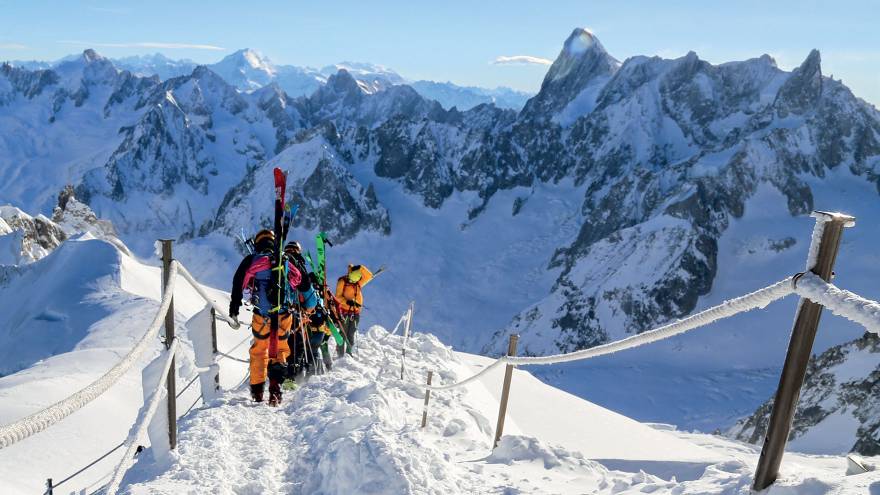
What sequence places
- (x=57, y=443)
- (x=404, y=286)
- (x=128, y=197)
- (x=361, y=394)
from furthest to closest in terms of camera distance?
(x=128, y=197)
(x=404, y=286)
(x=57, y=443)
(x=361, y=394)

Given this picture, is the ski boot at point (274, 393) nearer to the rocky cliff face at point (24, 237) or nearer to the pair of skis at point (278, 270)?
the pair of skis at point (278, 270)

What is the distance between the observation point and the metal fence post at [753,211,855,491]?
3.45 m

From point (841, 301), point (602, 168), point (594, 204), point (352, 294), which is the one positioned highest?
point (841, 301)

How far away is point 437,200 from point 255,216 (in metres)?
42.1

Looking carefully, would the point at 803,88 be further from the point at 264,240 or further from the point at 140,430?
the point at 140,430

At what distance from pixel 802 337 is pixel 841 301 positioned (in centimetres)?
38

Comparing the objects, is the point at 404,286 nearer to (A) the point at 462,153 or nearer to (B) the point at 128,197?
(A) the point at 462,153

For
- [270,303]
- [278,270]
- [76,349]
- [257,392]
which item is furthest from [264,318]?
[76,349]

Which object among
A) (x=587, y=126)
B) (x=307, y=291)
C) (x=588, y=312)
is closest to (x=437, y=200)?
(x=587, y=126)

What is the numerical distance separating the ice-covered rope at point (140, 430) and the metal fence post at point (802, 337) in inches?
186

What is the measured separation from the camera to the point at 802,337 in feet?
11.8

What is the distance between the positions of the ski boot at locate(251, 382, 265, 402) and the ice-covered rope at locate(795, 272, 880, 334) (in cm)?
756

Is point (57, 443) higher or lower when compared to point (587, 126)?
lower

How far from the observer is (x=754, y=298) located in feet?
12.9
